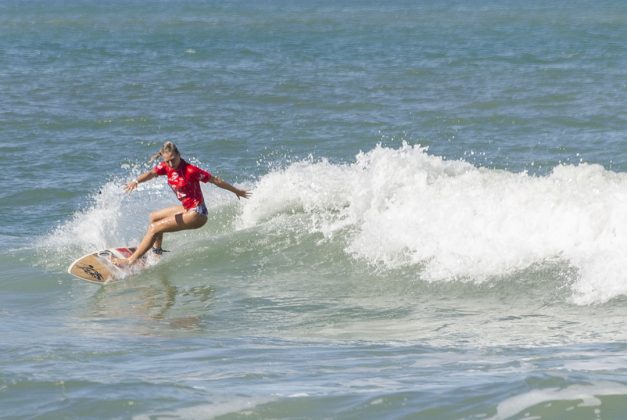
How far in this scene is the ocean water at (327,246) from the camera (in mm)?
7426

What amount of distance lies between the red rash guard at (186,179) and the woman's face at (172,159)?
7cm

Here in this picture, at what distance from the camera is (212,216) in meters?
16.2

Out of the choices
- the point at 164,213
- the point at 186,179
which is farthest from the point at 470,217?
the point at 164,213

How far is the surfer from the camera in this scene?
12945 millimetres

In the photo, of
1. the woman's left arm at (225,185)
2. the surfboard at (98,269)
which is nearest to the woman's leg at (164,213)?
the surfboard at (98,269)

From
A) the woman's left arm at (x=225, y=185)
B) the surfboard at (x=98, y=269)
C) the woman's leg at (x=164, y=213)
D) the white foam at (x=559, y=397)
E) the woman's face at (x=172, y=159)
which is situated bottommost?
the surfboard at (x=98, y=269)

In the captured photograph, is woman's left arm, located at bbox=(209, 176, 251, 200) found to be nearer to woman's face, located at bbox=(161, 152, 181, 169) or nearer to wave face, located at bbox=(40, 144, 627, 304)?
woman's face, located at bbox=(161, 152, 181, 169)

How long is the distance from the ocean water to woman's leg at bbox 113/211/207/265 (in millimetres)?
364

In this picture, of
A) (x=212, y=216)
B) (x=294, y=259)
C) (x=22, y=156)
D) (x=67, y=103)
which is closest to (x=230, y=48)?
(x=67, y=103)

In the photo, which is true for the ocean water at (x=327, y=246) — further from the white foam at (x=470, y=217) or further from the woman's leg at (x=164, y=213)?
the woman's leg at (x=164, y=213)

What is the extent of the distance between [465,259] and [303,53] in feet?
89.4

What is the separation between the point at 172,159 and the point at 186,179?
34 centimetres

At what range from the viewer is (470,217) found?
42.6 feet

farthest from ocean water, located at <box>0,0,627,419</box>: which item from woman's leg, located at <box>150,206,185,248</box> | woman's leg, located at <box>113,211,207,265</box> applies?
woman's leg, located at <box>150,206,185,248</box>
